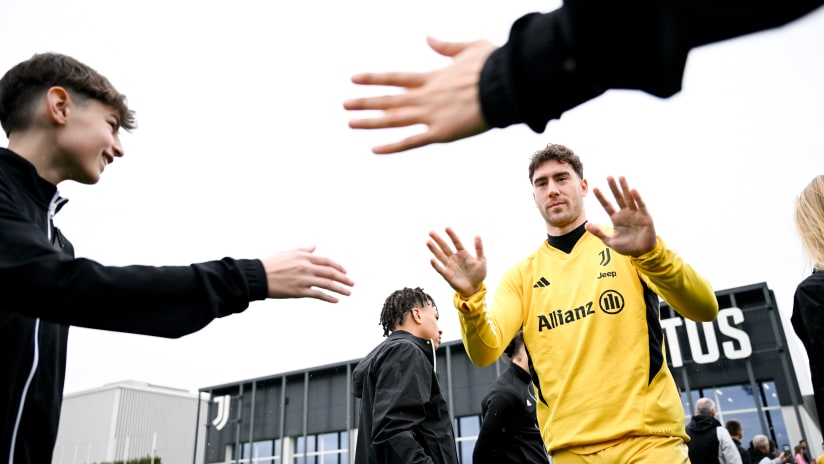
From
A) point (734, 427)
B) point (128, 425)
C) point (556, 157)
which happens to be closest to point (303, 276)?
point (556, 157)

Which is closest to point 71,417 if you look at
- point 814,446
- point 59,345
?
point 814,446

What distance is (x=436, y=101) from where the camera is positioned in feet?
4.89

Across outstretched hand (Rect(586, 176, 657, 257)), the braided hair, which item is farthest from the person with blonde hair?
the braided hair

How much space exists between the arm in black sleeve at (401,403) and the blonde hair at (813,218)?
2798 millimetres

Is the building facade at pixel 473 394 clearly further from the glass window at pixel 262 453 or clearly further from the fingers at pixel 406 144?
the fingers at pixel 406 144

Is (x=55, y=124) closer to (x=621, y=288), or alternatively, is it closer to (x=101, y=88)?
(x=101, y=88)

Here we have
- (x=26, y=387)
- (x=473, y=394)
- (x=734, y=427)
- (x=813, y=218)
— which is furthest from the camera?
(x=473, y=394)

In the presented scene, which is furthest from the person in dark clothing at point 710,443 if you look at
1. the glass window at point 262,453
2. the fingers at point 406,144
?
the glass window at point 262,453

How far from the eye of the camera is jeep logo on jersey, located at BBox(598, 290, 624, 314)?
338cm

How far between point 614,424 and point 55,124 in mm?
3132

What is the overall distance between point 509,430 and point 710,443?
13.9 feet

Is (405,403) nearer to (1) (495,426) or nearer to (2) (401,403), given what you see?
(2) (401,403)

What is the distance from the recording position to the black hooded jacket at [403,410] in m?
4.34

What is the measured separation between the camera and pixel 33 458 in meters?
2.28
